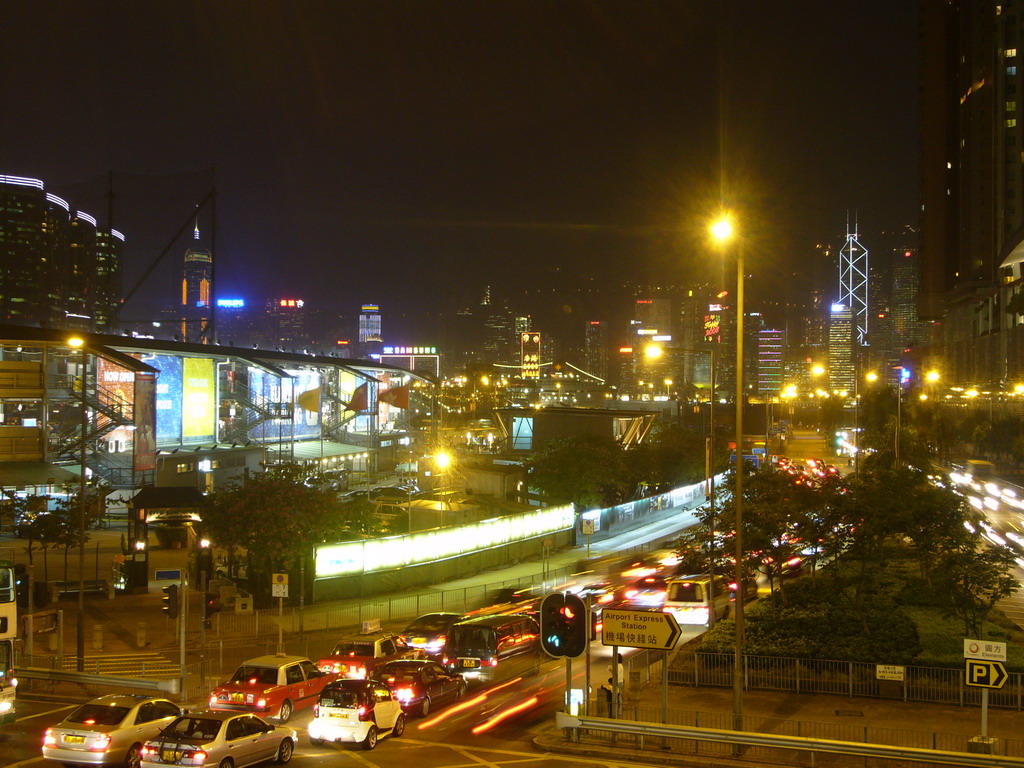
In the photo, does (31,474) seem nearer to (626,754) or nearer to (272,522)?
(272,522)

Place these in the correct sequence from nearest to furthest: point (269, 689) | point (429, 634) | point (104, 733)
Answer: point (104, 733) < point (269, 689) < point (429, 634)

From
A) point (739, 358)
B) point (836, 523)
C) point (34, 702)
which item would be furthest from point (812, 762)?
point (34, 702)

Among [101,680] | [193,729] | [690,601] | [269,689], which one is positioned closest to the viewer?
[193,729]

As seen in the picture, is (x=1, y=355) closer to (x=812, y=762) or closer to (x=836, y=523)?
(x=836, y=523)

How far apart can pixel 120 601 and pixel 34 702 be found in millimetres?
10988

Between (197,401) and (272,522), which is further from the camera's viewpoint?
(197,401)

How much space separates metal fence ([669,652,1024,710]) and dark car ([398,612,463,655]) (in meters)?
6.49

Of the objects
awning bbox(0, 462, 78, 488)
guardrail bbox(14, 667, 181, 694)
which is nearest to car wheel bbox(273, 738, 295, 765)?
guardrail bbox(14, 667, 181, 694)

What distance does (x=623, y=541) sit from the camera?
1861 inches

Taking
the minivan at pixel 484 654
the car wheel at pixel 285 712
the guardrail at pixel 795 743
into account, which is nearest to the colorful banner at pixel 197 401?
the minivan at pixel 484 654

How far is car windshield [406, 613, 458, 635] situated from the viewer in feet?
80.0

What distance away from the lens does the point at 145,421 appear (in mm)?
47969

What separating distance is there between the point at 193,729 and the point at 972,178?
130m

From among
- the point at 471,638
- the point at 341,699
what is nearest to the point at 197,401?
the point at 471,638
